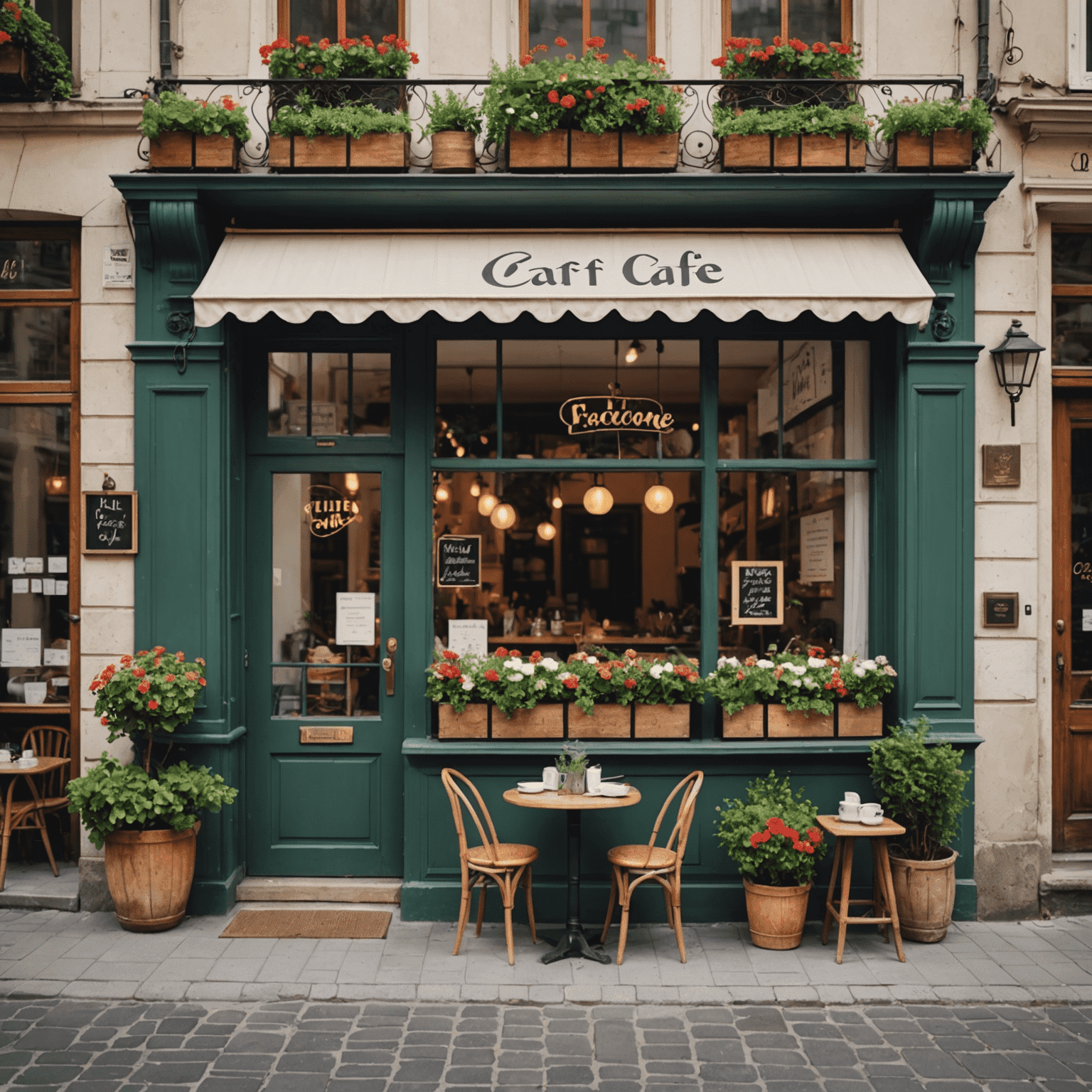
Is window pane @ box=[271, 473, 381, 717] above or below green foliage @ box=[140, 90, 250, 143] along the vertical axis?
below

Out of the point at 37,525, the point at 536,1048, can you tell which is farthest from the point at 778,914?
the point at 37,525

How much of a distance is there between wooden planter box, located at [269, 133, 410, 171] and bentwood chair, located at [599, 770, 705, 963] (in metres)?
4.34

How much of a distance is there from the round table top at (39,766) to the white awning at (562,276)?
324 centimetres

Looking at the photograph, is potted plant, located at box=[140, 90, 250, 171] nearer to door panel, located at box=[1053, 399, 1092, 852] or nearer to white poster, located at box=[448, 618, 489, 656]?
white poster, located at box=[448, 618, 489, 656]

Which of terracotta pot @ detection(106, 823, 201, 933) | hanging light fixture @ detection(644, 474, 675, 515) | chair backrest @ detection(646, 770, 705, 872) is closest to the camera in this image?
chair backrest @ detection(646, 770, 705, 872)

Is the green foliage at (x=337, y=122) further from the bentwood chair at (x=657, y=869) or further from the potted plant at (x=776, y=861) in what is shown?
the potted plant at (x=776, y=861)

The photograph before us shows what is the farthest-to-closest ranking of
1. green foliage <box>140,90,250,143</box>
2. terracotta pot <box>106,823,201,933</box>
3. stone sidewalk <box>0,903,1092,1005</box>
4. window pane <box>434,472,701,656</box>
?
1. window pane <box>434,472,701,656</box>
2. green foliage <box>140,90,250,143</box>
3. terracotta pot <box>106,823,201,933</box>
4. stone sidewalk <box>0,903,1092,1005</box>

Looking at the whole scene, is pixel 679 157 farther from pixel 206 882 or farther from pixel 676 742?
pixel 206 882

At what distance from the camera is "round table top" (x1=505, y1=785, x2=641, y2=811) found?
524 centimetres

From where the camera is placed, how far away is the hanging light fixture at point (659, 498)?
266 inches

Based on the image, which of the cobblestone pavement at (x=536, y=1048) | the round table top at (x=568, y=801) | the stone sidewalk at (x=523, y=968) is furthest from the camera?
the round table top at (x=568, y=801)

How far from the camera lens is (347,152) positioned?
5.95 m

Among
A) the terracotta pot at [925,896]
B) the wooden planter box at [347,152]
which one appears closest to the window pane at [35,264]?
the wooden planter box at [347,152]

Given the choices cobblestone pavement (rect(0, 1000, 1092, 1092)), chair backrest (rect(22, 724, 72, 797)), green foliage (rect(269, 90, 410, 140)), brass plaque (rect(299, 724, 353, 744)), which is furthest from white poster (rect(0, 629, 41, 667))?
green foliage (rect(269, 90, 410, 140))
